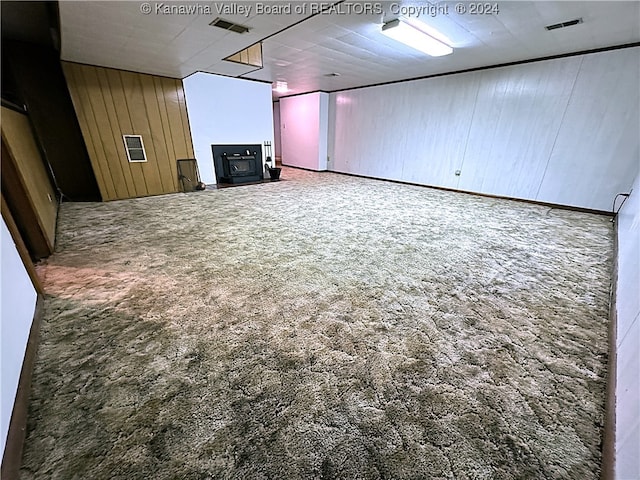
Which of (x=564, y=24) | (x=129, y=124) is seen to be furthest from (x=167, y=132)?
(x=564, y=24)

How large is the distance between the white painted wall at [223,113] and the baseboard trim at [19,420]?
503 cm

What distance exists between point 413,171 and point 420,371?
605 centimetres

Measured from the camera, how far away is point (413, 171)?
6.57 m

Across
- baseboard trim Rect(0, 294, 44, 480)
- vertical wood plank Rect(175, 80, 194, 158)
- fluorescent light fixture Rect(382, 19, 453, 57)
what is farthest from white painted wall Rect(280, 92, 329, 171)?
baseboard trim Rect(0, 294, 44, 480)

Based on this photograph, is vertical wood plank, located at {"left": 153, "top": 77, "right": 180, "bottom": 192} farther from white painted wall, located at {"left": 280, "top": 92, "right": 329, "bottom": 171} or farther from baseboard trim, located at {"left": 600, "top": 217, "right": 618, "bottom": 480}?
baseboard trim, located at {"left": 600, "top": 217, "right": 618, "bottom": 480}

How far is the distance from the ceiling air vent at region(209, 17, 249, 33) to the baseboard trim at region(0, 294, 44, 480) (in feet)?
9.64

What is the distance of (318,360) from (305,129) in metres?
8.41

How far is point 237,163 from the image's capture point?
6180 millimetres

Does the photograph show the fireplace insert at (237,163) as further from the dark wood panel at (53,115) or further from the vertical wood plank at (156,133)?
the dark wood panel at (53,115)

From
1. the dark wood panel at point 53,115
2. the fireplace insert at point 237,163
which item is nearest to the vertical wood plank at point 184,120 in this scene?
the fireplace insert at point 237,163

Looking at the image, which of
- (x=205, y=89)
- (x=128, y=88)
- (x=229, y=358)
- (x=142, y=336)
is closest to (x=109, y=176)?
(x=128, y=88)

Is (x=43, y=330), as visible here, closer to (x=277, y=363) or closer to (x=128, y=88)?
(x=277, y=363)

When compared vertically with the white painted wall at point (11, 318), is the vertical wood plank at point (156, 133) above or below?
above

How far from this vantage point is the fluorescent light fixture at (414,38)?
318 centimetres
